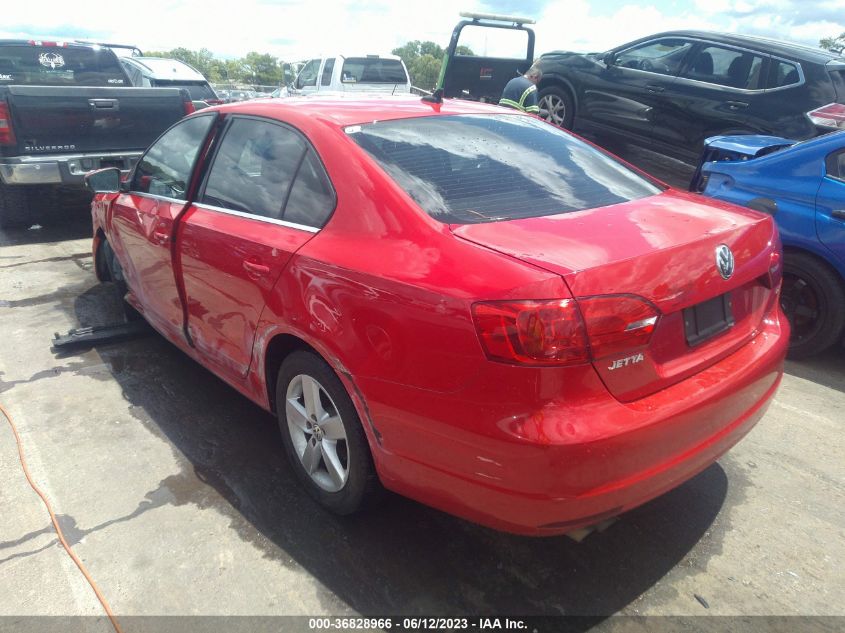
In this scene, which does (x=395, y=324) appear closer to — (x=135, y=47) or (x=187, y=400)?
(x=187, y=400)

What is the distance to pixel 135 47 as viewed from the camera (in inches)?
611

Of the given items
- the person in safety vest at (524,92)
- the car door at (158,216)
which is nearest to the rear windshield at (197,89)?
the person in safety vest at (524,92)

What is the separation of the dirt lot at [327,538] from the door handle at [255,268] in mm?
979

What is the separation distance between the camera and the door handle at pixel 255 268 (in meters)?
2.64

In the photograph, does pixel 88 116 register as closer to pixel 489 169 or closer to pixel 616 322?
pixel 489 169

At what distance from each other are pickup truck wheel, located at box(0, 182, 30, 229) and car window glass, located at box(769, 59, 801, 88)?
837 cm

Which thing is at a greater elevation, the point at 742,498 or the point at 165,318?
the point at 165,318

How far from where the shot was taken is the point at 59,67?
8.75 metres

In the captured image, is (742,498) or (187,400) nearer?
(742,498)

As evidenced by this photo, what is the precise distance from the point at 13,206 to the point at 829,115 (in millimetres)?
8604

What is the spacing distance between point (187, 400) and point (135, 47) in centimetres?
1491

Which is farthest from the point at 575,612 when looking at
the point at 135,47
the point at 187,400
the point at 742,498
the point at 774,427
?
the point at 135,47

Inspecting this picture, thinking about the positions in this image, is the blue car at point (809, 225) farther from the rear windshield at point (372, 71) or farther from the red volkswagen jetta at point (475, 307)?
the rear windshield at point (372, 71)

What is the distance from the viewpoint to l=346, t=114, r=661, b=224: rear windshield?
2361 mm
